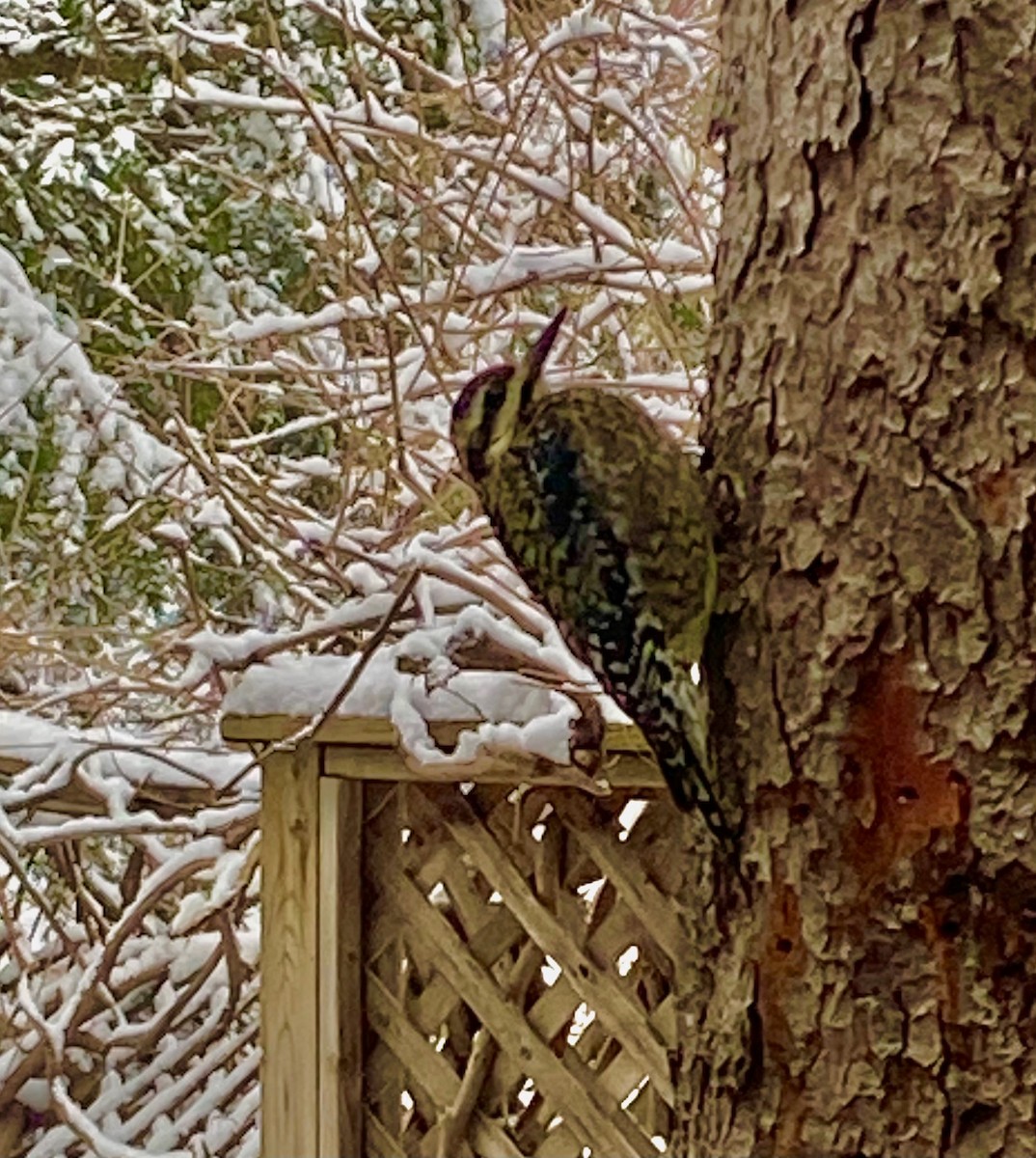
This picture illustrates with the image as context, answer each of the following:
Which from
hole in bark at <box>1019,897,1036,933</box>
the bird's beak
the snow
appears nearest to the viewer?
hole in bark at <box>1019,897,1036,933</box>

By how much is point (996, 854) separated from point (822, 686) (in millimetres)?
146

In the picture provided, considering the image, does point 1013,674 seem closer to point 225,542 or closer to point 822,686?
point 822,686

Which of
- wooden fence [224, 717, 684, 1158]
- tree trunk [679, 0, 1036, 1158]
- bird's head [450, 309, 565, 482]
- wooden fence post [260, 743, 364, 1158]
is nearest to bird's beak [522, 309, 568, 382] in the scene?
bird's head [450, 309, 565, 482]

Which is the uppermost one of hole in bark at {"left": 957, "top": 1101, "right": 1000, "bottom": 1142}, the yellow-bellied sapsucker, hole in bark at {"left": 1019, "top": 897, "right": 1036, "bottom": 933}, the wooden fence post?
the yellow-bellied sapsucker

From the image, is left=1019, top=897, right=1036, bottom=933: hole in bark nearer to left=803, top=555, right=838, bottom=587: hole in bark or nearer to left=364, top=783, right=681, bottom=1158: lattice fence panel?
left=803, top=555, right=838, bottom=587: hole in bark

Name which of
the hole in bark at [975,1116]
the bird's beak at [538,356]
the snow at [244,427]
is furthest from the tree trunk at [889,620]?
the snow at [244,427]

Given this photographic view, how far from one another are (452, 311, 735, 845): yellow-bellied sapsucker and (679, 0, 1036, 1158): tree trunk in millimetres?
45

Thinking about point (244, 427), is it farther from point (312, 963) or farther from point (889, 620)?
point (889, 620)

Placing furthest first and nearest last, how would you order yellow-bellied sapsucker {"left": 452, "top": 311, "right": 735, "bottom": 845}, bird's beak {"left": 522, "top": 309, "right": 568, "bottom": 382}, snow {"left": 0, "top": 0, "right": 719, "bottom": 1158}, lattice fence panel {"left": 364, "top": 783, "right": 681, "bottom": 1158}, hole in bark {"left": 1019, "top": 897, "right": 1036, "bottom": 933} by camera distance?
snow {"left": 0, "top": 0, "right": 719, "bottom": 1158} → lattice fence panel {"left": 364, "top": 783, "right": 681, "bottom": 1158} → bird's beak {"left": 522, "top": 309, "right": 568, "bottom": 382} → yellow-bellied sapsucker {"left": 452, "top": 311, "right": 735, "bottom": 845} → hole in bark {"left": 1019, "top": 897, "right": 1036, "bottom": 933}

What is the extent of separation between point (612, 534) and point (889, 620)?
0.30 metres

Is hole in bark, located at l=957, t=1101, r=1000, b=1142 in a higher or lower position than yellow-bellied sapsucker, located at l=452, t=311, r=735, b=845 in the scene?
lower

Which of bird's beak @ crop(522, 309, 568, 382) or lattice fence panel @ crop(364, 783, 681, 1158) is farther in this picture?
lattice fence panel @ crop(364, 783, 681, 1158)

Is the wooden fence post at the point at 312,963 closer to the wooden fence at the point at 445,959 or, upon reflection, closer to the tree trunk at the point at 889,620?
the wooden fence at the point at 445,959

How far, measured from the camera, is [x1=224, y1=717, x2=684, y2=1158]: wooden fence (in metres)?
2.01
